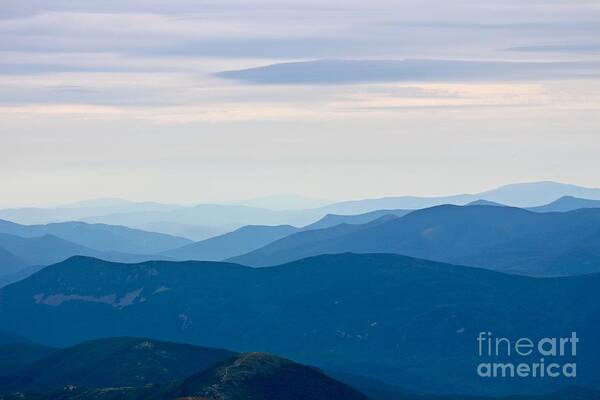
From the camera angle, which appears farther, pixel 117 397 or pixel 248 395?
pixel 117 397

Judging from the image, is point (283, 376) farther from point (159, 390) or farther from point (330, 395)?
point (159, 390)

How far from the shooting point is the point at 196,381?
625 ft

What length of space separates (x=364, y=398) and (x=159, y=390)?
3295 cm

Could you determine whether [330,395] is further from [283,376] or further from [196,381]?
[196,381]

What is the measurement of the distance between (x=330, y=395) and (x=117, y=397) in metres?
34.5

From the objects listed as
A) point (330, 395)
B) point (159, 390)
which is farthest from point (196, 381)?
point (330, 395)

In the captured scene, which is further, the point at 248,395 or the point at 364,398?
the point at 364,398

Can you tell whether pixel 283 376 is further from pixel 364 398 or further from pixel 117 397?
pixel 117 397

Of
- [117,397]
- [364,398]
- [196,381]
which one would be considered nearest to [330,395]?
[364,398]

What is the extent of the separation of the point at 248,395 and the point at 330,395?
16401mm

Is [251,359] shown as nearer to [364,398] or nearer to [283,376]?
[283,376]

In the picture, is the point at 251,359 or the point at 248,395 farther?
the point at 251,359

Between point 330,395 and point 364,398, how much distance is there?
745cm

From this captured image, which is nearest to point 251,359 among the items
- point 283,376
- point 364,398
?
point 283,376
